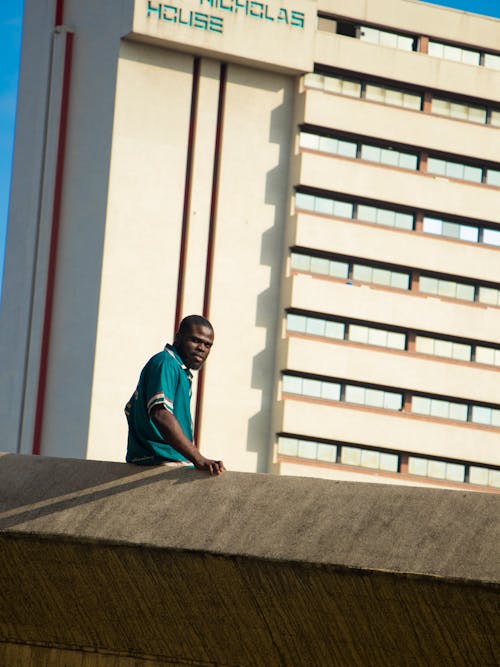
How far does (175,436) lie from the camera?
601cm

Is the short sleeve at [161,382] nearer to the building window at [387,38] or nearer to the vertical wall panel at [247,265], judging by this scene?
the vertical wall panel at [247,265]

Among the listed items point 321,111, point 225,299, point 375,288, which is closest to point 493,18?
point 321,111

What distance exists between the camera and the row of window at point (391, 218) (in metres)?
51.7

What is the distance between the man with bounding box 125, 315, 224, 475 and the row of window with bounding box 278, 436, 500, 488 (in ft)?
143

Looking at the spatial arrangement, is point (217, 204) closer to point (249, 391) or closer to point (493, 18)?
point (249, 391)

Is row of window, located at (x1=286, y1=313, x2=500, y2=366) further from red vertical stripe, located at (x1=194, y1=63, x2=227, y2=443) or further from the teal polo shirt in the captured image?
the teal polo shirt

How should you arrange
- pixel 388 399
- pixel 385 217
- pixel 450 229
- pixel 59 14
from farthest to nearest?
1. pixel 450 229
2. pixel 385 217
3. pixel 388 399
4. pixel 59 14

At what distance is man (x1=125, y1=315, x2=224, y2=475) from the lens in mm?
6059

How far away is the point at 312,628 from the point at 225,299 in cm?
4419

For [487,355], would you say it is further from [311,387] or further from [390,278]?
[311,387]

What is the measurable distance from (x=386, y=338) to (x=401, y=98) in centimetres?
976

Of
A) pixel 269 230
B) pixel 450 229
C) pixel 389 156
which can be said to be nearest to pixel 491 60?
pixel 389 156

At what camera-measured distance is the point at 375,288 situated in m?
52.4

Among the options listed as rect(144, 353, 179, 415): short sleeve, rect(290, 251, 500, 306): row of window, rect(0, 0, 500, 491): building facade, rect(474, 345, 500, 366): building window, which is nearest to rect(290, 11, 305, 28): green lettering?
rect(0, 0, 500, 491): building facade
